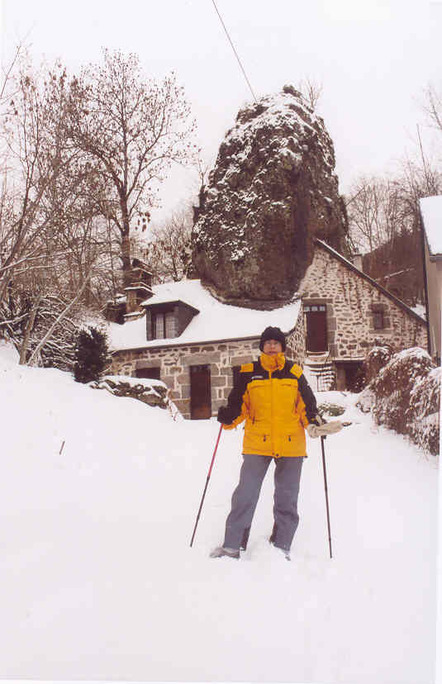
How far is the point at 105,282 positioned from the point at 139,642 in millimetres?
2723

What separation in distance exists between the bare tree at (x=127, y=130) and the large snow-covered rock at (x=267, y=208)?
16.0 inches

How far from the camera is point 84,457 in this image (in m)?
2.96

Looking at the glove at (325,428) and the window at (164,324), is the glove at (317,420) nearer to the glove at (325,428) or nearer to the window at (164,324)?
the glove at (325,428)

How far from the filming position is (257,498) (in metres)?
2.23

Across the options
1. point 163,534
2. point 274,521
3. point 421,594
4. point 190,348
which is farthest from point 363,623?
point 190,348

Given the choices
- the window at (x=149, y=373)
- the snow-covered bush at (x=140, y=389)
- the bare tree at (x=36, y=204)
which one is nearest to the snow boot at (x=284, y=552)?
the snow-covered bush at (x=140, y=389)

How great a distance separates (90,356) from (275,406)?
1.92 meters

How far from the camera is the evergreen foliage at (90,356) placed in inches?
141

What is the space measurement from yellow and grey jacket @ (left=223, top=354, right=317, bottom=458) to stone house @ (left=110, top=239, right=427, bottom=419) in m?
0.44

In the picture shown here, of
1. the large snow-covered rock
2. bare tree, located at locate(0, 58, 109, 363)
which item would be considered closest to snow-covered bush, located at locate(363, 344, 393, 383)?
the large snow-covered rock

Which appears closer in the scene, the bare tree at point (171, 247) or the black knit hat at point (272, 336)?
the black knit hat at point (272, 336)

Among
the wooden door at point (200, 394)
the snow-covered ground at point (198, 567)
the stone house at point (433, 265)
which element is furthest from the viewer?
the wooden door at point (200, 394)

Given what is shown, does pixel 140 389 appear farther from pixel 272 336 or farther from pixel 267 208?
pixel 267 208

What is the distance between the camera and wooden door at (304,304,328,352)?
311cm
